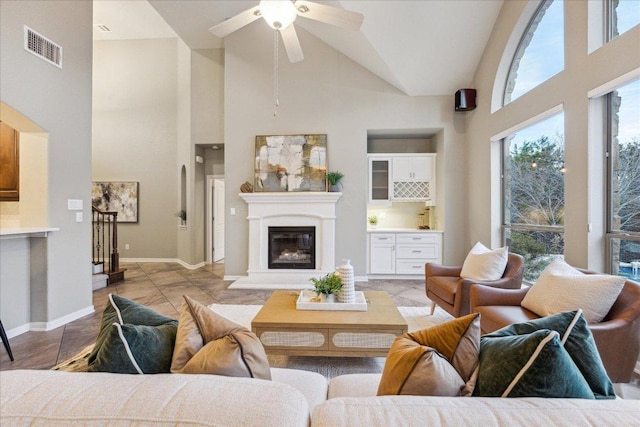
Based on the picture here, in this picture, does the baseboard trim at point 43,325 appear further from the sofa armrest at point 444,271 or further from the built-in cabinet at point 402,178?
the built-in cabinet at point 402,178

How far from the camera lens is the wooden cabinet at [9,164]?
133 inches

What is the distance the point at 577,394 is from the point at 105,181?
9055mm

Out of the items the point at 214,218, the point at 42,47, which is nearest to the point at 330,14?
the point at 42,47

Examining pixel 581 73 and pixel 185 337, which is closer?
pixel 185 337

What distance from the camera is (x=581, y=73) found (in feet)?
9.22

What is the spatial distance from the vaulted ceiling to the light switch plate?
3.43 metres

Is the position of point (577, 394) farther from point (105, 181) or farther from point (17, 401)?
point (105, 181)

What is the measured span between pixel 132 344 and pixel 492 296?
2.63 meters

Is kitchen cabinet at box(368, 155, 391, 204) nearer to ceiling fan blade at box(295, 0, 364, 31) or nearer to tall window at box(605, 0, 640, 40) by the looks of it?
ceiling fan blade at box(295, 0, 364, 31)

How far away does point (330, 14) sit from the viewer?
257 cm

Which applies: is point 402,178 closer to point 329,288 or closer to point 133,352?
point 329,288

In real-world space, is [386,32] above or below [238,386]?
above

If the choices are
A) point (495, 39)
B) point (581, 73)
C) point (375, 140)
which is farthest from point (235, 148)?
point (581, 73)

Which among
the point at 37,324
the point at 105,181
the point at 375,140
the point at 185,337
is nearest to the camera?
the point at 185,337
